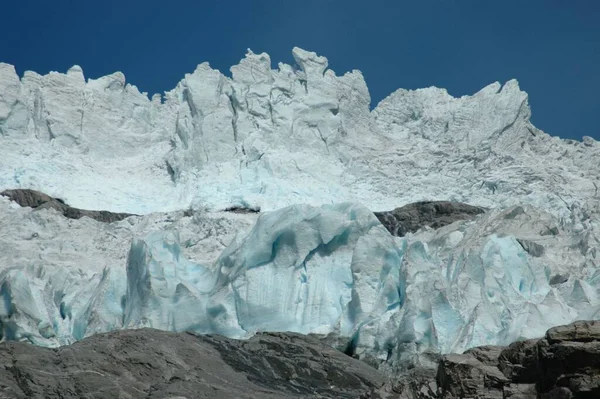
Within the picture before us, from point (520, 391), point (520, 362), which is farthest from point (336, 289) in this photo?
point (520, 391)

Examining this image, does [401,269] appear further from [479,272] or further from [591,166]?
[591,166]

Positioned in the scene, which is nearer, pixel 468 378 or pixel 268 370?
pixel 468 378

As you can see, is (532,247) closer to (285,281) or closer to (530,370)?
(285,281)

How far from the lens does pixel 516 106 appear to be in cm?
4944

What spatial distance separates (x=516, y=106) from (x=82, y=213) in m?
18.2

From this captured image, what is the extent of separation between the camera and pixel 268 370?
2428cm

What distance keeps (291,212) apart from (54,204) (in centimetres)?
1539

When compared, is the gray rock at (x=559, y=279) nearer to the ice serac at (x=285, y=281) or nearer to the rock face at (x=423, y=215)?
the ice serac at (x=285, y=281)

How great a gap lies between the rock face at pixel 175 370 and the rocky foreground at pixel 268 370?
0.07 feet

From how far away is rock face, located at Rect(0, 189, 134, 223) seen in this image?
146 ft

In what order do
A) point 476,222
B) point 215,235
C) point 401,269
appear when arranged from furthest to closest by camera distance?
point 215,235, point 476,222, point 401,269

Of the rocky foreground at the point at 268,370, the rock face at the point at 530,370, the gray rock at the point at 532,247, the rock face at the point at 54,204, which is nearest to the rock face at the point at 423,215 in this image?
the gray rock at the point at 532,247

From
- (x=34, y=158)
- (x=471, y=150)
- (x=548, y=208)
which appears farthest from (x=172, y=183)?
(x=548, y=208)

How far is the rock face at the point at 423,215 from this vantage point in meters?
43.6
